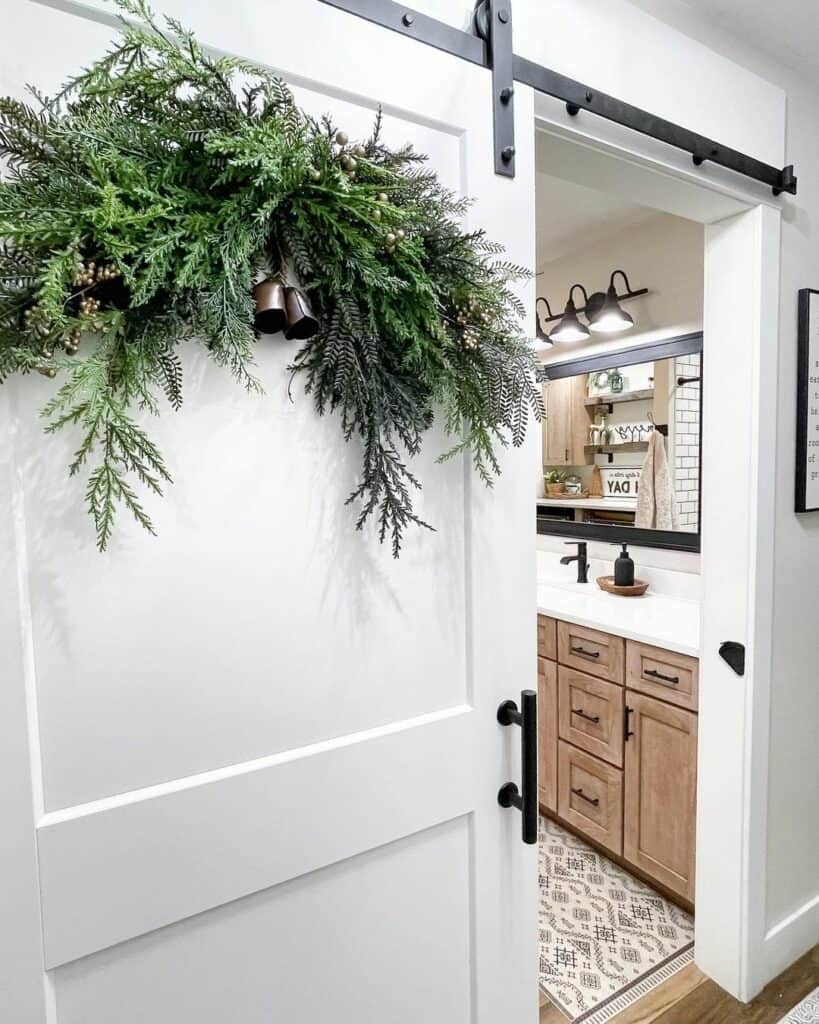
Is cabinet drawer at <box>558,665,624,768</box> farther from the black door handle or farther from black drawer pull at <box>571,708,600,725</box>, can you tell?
the black door handle

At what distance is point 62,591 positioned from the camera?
81cm

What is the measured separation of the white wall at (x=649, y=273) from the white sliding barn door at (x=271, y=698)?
175cm

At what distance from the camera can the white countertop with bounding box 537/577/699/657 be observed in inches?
83.7

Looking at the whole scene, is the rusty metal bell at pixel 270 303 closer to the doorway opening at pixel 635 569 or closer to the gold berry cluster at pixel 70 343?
the gold berry cluster at pixel 70 343

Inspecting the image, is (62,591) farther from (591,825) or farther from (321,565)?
(591,825)

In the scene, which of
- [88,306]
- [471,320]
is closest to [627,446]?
[471,320]

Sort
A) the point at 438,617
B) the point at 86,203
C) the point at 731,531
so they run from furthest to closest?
the point at 731,531, the point at 438,617, the point at 86,203

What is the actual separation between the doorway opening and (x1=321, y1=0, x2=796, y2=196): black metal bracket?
68mm

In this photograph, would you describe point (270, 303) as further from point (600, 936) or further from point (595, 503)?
point (595, 503)

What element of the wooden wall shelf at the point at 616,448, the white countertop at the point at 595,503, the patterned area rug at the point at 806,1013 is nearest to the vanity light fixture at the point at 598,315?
the wooden wall shelf at the point at 616,448

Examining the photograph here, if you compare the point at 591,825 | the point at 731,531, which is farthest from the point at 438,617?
the point at 591,825

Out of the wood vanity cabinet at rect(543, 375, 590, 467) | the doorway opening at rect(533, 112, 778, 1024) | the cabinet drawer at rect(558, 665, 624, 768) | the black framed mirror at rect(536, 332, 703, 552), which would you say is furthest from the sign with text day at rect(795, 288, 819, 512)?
the wood vanity cabinet at rect(543, 375, 590, 467)

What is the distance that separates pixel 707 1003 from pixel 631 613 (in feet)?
3.95

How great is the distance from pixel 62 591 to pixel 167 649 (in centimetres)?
16
